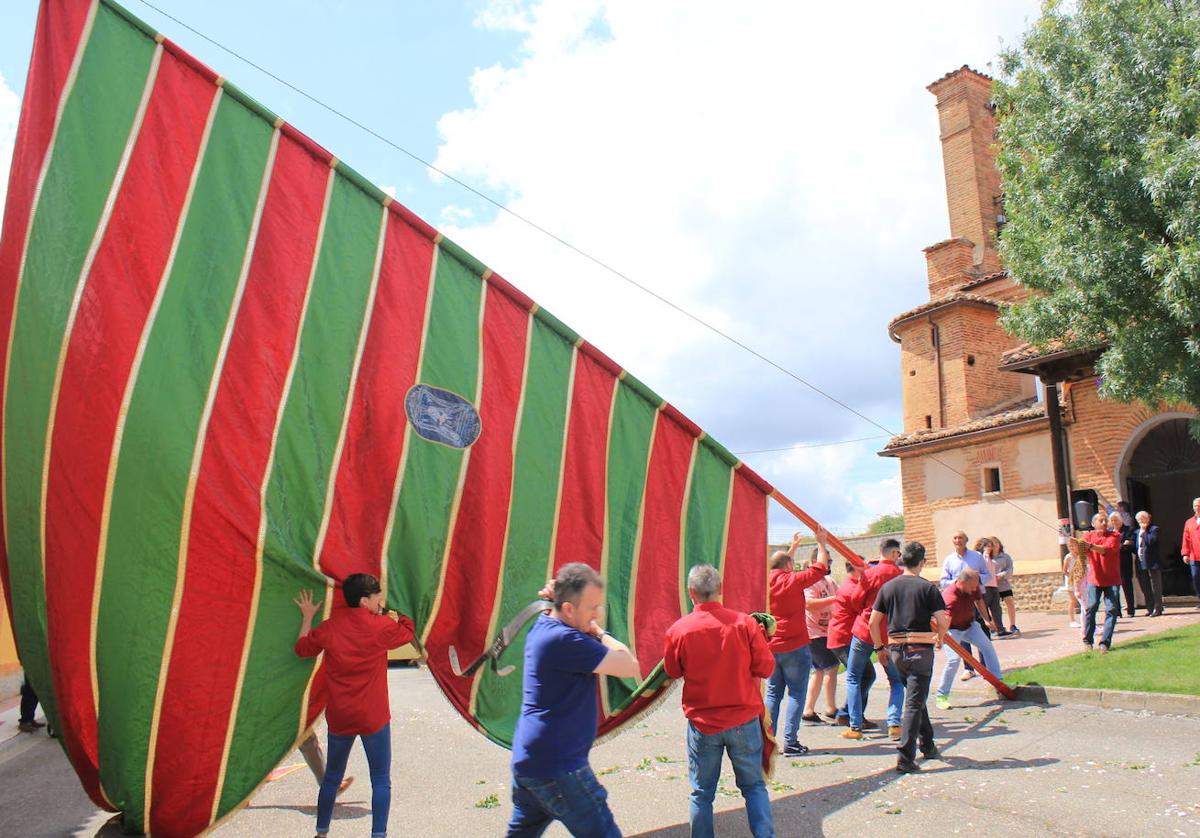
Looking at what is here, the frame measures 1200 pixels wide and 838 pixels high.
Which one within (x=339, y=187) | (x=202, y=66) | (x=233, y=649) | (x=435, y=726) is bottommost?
(x=435, y=726)

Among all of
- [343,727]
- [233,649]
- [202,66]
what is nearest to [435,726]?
[343,727]

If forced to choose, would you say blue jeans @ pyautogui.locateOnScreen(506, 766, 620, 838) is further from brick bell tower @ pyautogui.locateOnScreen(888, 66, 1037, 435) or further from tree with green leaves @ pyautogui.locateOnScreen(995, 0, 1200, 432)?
brick bell tower @ pyautogui.locateOnScreen(888, 66, 1037, 435)

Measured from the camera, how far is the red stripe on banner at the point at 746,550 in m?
6.08

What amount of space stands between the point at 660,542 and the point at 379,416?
6.54ft

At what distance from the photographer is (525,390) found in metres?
5.53

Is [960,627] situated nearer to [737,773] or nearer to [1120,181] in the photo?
[737,773]

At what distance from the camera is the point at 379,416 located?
5039mm

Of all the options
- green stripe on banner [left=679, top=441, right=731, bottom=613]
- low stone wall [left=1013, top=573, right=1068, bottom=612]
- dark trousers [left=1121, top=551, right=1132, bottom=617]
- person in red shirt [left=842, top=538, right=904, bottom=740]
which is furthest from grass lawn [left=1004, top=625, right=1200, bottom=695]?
low stone wall [left=1013, top=573, right=1068, bottom=612]

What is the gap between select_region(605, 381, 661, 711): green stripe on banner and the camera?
18.2ft

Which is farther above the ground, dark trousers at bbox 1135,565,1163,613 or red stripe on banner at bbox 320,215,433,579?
red stripe on banner at bbox 320,215,433,579

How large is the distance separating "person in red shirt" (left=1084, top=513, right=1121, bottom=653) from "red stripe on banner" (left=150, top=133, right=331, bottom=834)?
32.5 ft

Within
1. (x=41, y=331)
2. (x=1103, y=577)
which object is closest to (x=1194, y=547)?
(x=1103, y=577)

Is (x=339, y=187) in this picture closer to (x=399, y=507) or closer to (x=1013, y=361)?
(x=399, y=507)

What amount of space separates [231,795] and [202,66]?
388 cm
